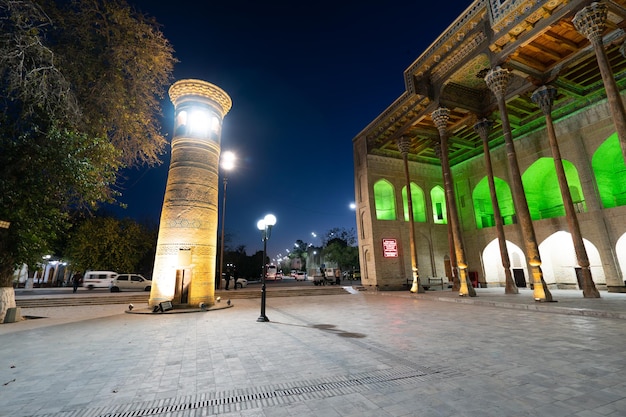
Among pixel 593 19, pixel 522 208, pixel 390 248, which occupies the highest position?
pixel 593 19

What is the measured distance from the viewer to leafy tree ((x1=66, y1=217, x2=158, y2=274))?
86.7 ft

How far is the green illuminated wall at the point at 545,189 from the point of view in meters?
18.5

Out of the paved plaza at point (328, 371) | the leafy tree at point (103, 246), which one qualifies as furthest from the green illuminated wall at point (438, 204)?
the leafy tree at point (103, 246)

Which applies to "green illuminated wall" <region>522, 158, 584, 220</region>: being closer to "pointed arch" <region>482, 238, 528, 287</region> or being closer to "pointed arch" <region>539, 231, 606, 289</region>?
"pointed arch" <region>539, 231, 606, 289</region>

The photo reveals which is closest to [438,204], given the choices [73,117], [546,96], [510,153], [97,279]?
[546,96]

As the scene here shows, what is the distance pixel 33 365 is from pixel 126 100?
24.7ft

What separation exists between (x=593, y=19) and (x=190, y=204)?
53.2 feet

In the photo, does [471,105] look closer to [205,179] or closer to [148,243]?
[205,179]

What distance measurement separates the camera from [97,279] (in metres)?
25.5

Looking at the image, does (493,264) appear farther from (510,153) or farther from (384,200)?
(510,153)

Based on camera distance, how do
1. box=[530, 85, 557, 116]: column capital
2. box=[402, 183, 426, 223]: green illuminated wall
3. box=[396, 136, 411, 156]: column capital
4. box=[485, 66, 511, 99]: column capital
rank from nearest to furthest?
1. box=[485, 66, 511, 99]: column capital
2. box=[530, 85, 557, 116]: column capital
3. box=[396, 136, 411, 156]: column capital
4. box=[402, 183, 426, 223]: green illuminated wall

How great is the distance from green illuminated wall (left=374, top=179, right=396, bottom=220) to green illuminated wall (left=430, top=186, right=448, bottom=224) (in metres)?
3.91

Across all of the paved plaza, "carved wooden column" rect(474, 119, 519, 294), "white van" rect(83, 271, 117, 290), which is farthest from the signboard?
"white van" rect(83, 271, 117, 290)

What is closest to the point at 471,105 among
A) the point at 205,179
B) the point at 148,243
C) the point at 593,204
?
the point at 593,204
